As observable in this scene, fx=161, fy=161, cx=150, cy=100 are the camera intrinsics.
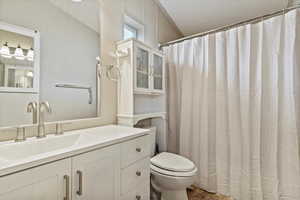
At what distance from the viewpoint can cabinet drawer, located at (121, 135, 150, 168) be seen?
104cm

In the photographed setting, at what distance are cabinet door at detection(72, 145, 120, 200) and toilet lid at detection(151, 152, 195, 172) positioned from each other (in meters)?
0.57

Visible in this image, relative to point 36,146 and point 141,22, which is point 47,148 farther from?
point 141,22

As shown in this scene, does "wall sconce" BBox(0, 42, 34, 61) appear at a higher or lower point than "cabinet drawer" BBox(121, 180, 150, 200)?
higher

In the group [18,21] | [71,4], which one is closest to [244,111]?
[71,4]

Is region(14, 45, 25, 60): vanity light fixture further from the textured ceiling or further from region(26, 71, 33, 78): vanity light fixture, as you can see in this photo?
the textured ceiling

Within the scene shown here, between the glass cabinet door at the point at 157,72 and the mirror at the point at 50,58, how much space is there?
647 mm

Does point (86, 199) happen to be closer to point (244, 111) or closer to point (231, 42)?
point (244, 111)

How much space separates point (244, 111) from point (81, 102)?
5.01 feet

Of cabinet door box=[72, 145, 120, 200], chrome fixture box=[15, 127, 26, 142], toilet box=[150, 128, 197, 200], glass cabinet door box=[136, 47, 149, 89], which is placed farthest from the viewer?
glass cabinet door box=[136, 47, 149, 89]

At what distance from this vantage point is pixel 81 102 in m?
1.35

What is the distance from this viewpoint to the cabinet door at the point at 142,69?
1.57 meters

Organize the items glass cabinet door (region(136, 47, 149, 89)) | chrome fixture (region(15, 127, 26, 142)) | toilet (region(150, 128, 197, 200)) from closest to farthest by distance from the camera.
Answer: chrome fixture (region(15, 127, 26, 142)) < toilet (region(150, 128, 197, 200)) < glass cabinet door (region(136, 47, 149, 89))

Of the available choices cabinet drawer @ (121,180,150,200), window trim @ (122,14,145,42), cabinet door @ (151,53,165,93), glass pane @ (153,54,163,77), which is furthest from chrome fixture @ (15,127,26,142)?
window trim @ (122,14,145,42)

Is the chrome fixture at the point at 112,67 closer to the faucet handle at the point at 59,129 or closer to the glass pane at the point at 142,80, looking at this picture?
the glass pane at the point at 142,80
